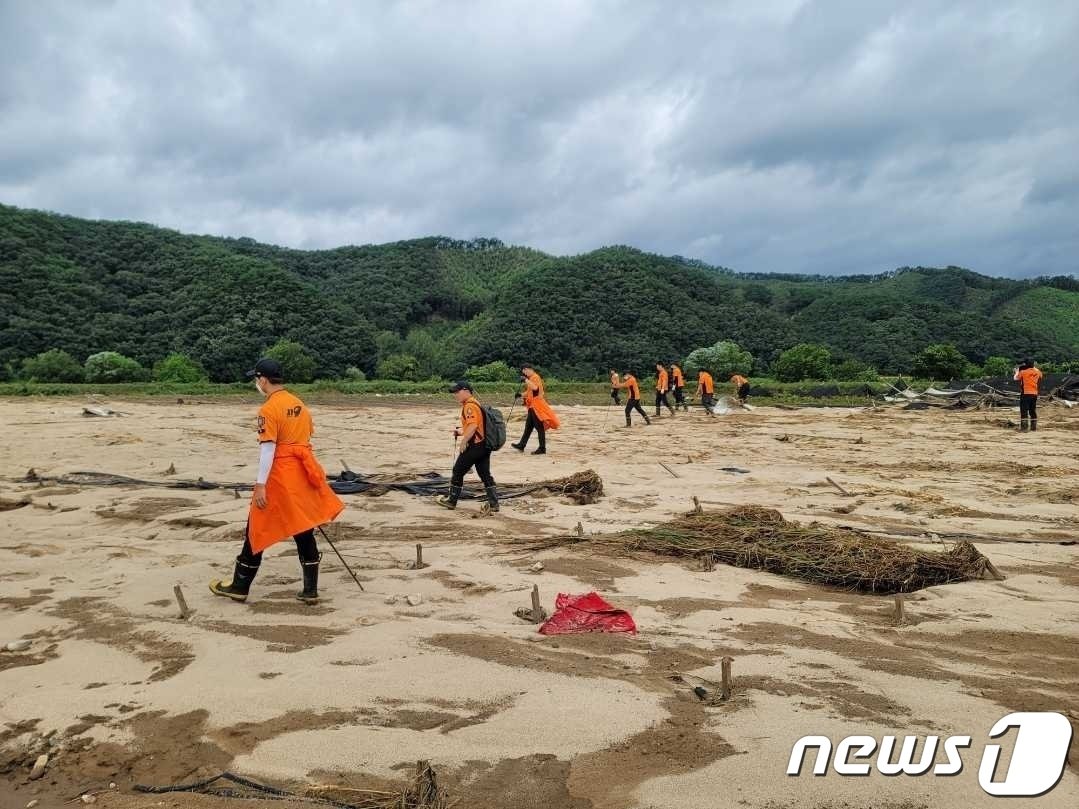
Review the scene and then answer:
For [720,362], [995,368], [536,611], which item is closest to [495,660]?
[536,611]

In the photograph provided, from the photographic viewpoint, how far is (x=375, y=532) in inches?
265

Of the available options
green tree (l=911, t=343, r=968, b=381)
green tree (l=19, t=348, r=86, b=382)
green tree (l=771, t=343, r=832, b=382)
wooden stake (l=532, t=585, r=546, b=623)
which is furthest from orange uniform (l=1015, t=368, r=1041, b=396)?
green tree (l=19, t=348, r=86, b=382)

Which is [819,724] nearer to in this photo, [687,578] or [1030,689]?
[1030,689]

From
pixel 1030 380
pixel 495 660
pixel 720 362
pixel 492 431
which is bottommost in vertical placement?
pixel 495 660

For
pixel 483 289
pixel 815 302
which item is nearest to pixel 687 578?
pixel 815 302

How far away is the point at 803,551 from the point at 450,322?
84047 mm

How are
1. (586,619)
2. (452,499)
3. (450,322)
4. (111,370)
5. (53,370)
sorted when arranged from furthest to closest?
(450,322), (53,370), (111,370), (452,499), (586,619)

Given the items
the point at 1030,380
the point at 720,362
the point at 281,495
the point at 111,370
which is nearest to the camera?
the point at 281,495

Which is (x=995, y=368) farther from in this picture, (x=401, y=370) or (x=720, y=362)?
(x=401, y=370)

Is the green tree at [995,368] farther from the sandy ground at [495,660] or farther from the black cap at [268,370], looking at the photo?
the black cap at [268,370]

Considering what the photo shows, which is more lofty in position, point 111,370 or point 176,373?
point 111,370

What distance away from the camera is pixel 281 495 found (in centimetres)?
462

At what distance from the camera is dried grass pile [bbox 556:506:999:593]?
16.4ft

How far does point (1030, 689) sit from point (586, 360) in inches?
2394
